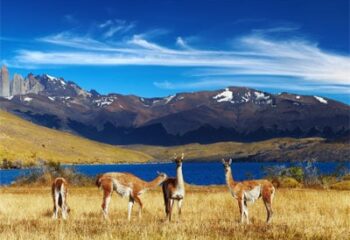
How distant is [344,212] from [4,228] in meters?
16.0

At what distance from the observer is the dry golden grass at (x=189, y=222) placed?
18547 mm

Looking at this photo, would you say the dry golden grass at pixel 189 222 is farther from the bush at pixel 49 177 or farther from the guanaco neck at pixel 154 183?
the bush at pixel 49 177

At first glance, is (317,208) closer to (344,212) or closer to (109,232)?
(344,212)

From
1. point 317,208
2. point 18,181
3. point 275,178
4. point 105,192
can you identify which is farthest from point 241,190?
point 18,181

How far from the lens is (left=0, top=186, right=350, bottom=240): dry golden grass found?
1855 cm

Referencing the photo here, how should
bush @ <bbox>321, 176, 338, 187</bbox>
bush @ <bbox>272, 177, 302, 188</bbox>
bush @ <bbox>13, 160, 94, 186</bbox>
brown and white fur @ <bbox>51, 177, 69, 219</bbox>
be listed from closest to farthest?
brown and white fur @ <bbox>51, 177, 69, 219</bbox> < bush @ <bbox>272, 177, 302, 188</bbox> < bush @ <bbox>321, 176, 338, 187</bbox> < bush @ <bbox>13, 160, 94, 186</bbox>

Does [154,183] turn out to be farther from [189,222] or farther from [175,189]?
[189,222]

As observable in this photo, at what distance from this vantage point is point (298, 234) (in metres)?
19.1

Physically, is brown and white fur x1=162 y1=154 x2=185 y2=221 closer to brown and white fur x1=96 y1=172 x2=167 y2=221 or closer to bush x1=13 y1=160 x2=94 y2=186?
brown and white fur x1=96 y1=172 x2=167 y2=221

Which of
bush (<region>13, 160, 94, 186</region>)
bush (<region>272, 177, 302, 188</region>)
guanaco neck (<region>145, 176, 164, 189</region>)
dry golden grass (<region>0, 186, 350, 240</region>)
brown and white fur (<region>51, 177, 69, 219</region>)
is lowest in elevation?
bush (<region>13, 160, 94, 186</region>)

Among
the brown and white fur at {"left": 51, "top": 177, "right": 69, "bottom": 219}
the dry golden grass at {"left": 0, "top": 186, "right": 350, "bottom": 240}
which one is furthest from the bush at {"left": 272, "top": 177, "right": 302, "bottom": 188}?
the brown and white fur at {"left": 51, "top": 177, "right": 69, "bottom": 219}

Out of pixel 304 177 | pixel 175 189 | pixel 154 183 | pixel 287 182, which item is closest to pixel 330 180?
pixel 304 177

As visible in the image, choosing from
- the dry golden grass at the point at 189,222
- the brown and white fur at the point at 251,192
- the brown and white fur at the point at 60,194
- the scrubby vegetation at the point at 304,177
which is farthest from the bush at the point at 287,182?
the brown and white fur at the point at 60,194

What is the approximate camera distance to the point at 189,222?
72.2 feet
